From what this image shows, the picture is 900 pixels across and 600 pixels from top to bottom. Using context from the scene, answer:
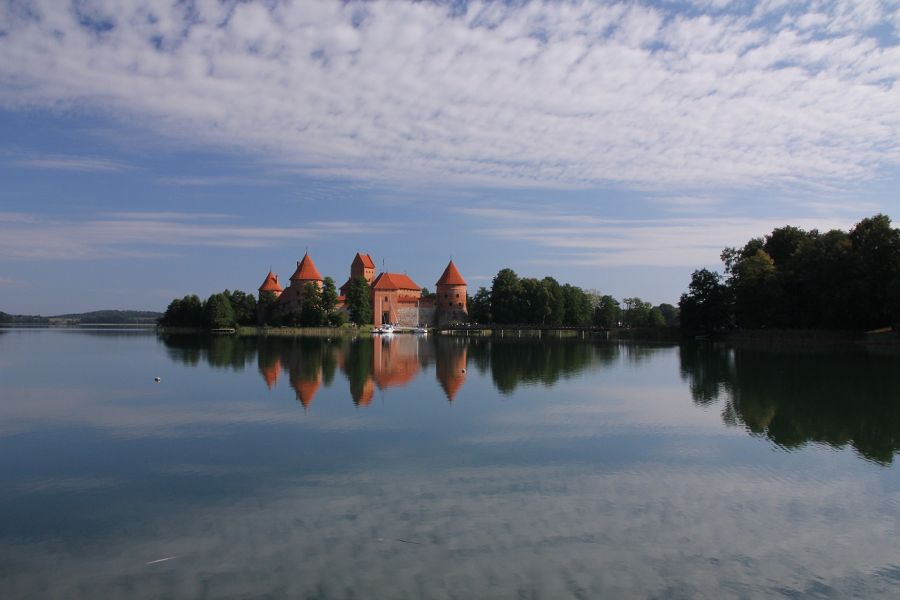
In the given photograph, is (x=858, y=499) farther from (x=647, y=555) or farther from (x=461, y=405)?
(x=461, y=405)

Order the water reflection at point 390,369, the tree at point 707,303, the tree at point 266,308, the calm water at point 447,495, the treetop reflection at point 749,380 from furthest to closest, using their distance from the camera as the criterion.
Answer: the tree at point 266,308, the tree at point 707,303, the water reflection at point 390,369, the treetop reflection at point 749,380, the calm water at point 447,495

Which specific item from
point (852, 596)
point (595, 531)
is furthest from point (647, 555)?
point (852, 596)

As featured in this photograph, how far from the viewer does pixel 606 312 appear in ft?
323

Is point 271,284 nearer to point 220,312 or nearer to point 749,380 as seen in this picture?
Result: point 220,312

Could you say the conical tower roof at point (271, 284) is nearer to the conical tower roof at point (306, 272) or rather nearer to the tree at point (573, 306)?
the conical tower roof at point (306, 272)

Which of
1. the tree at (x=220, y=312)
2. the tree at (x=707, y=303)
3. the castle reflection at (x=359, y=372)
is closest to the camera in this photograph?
the castle reflection at (x=359, y=372)

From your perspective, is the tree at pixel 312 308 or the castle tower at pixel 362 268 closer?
the tree at pixel 312 308

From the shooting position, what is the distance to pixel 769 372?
86.0 ft

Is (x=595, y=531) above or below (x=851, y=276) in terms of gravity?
below

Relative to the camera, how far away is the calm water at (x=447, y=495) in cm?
627

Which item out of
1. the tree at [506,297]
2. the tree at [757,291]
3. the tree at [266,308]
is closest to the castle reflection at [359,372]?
the tree at [757,291]

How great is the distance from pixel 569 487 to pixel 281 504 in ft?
12.4

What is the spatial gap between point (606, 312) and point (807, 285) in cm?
5265

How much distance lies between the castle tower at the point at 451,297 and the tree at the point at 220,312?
26.4 metres
